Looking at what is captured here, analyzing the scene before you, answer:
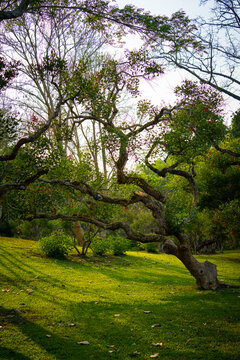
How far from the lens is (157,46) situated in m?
10.5

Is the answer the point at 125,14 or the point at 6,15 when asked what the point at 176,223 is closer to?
the point at 125,14

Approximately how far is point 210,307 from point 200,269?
228cm

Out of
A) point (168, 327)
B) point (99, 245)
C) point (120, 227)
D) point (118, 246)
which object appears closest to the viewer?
point (168, 327)

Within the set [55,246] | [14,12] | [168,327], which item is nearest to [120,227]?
[168,327]

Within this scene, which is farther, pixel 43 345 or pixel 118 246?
pixel 118 246

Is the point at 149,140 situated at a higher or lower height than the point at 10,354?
higher

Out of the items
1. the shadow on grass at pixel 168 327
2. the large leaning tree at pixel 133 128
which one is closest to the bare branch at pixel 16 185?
the large leaning tree at pixel 133 128

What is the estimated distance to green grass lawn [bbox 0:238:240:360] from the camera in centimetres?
520

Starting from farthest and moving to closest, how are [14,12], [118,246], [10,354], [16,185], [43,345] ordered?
[118,246] → [16,185] → [14,12] → [43,345] → [10,354]

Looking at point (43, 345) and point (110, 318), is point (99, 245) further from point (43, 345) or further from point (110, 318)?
point (43, 345)

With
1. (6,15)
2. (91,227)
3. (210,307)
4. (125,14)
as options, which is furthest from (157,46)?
(91,227)

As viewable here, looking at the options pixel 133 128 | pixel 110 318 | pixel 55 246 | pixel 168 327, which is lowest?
pixel 110 318

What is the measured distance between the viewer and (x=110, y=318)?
7.11m

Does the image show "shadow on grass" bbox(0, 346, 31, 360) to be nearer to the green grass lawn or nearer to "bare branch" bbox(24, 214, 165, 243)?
the green grass lawn
